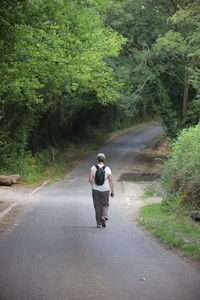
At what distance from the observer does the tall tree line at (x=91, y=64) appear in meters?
13.6

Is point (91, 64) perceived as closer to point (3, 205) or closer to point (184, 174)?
point (3, 205)

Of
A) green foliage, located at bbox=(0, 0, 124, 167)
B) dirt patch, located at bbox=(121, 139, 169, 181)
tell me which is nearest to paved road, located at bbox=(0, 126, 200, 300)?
green foliage, located at bbox=(0, 0, 124, 167)

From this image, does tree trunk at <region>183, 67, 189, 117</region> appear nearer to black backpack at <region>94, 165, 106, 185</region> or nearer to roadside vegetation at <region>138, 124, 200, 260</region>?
roadside vegetation at <region>138, 124, 200, 260</region>

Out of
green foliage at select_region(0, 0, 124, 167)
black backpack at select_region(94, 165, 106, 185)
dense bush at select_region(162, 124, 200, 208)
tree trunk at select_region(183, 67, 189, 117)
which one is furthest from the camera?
tree trunk at select_region(183, 67, 189, 117)

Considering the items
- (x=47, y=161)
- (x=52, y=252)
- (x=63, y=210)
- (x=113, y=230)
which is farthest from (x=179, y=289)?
(x=47, y=161)

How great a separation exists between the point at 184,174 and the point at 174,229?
11.2 ft

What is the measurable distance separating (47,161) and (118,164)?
18.1ft

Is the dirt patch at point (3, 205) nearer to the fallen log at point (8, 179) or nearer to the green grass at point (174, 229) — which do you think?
the green grass at point (174, 229)

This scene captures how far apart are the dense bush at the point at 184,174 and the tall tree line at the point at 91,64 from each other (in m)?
4.92

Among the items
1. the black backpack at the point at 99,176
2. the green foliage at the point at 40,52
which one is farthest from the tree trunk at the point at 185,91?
the black backpack at the point at 99,176

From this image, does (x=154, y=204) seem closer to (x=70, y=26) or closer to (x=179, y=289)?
Answer: (x=70, y=26)

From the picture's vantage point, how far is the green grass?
8.96 meters

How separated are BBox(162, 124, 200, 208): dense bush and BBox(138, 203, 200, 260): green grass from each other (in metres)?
0.73

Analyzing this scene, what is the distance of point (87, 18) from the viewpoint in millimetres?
16766
